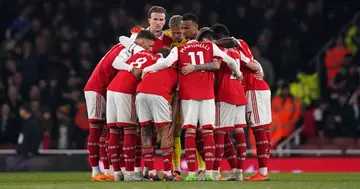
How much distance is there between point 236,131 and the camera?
50.5 feet

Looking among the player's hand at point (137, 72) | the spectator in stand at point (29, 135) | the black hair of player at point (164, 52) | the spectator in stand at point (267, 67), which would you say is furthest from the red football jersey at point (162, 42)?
the spectator in stand at point (267, 67)

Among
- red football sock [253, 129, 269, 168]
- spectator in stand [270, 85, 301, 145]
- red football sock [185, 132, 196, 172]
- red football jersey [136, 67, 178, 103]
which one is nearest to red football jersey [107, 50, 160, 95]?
red football jersey [136, 67, 178, 103]

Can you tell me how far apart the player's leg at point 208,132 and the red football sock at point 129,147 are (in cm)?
104

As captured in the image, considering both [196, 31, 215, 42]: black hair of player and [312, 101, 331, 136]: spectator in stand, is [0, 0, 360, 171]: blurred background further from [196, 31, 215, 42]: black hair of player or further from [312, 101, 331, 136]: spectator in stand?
[196, 31, 215, 42]: black hair of player

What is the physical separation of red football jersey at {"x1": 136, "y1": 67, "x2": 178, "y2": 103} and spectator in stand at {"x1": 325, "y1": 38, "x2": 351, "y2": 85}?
34.0 feet

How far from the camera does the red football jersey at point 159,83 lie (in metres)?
14.6

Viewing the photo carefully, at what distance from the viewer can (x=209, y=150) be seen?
14594 mm

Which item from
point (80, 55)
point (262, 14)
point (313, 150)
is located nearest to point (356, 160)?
point (313, 150)

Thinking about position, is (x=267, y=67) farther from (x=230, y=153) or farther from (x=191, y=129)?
(x=191, y=129)

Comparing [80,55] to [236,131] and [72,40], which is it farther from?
[236,131]

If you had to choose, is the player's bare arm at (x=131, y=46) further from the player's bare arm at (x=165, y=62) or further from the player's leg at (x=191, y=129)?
the player's leg at (x=191, y=129)

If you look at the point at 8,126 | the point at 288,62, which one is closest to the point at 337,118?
the point at 288,62

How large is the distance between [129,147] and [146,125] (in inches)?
16.3

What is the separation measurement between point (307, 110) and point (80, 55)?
5.61 m
